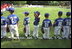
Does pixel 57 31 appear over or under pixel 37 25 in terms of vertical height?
under

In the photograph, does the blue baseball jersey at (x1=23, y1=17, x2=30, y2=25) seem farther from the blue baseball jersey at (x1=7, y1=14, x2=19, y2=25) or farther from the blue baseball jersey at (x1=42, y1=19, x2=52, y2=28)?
the blue baseball jersey at (x1=42, y1=19, x2=52, y2=28)

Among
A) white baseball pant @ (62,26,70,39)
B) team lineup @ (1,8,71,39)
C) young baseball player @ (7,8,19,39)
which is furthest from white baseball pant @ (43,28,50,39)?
young baseball player @ (7,8,19,39)

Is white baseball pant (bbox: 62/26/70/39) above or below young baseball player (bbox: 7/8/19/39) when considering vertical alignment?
below

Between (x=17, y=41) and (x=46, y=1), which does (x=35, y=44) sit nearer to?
(x=17, y=41)

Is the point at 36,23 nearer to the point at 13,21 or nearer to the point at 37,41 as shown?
the point at 37,41

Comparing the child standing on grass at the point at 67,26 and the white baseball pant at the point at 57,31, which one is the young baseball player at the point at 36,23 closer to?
the white baseball pant at the point at 57,31

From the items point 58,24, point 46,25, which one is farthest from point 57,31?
point 46,25

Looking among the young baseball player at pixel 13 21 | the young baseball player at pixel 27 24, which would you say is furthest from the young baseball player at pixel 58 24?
the young baseball player at pixel 13 21

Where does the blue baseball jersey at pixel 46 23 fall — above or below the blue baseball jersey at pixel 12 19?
below

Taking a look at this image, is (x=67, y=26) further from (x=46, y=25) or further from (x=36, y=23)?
(x=36, y=23)

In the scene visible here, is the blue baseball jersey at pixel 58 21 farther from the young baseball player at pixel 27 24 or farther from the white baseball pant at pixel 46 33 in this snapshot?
the young baseball player at pixel 27 24

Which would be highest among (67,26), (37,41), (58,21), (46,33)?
(58,21)

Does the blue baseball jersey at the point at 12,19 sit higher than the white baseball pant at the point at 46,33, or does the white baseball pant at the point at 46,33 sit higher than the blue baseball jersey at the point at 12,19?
the blue baseball jersey at the point at 12,19

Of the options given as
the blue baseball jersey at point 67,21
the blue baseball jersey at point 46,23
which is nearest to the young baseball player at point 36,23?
the blue baseball jersey at point 46,23
